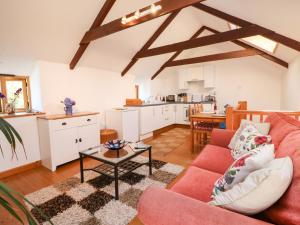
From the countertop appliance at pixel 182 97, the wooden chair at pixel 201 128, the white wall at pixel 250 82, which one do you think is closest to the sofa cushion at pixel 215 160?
the wooden chair at pixel 201 128

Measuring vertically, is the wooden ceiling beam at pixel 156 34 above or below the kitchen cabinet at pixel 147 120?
above

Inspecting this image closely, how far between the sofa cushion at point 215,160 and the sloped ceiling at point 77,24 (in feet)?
5.98

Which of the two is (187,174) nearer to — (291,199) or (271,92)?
(291,199)

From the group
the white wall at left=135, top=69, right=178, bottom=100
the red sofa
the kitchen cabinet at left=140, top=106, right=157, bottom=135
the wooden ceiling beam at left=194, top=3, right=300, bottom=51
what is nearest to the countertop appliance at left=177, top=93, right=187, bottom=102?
the white wall at left=135, top=69, right=178, bottom=100

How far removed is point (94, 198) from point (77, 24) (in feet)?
8.50

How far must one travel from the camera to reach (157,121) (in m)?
4.81

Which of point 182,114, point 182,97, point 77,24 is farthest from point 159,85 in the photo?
point 77,24

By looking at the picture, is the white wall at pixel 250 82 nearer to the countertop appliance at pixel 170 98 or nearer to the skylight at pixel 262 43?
the skylight at pixel 262 43

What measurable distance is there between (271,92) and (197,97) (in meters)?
2.08

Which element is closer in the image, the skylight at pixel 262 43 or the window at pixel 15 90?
the window at pixel 15 90

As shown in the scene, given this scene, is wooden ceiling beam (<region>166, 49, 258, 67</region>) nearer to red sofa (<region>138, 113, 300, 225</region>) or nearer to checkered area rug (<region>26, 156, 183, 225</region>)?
checkered area rug (<region>26, 156, 183, 225</region>)

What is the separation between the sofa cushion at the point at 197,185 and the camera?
117 centimetres

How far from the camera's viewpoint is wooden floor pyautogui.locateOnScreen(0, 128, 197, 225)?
2030 millimetres

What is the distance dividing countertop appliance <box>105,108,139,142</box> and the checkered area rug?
144 cm
